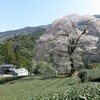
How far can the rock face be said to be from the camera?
34.9 meters

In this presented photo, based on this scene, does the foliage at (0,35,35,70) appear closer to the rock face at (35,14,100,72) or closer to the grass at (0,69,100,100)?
the rock face at (35,14,100,72)

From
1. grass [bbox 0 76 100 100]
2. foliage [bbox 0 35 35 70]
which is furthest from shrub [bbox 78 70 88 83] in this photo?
foliage [bbox 0 35 35 70]

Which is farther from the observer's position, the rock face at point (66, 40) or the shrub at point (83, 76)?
the rock face at point (66, 40)

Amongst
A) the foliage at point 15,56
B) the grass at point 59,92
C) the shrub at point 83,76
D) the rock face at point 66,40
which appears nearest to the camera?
the grass at point 59,92

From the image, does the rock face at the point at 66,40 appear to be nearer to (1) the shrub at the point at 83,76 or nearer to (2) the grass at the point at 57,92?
(2) the grass at the point at 57,92

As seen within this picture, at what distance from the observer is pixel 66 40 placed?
3438 centimetres

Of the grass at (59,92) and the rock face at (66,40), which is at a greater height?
the rock face at (66,40)

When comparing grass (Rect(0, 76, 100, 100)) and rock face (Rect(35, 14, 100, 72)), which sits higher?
rock face (Rect(35, 14, 100, 72))

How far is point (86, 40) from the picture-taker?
34.9 meters

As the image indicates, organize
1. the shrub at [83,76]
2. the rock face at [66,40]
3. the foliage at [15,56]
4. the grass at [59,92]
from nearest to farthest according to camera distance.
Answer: the grass at [59,92], the shrub at [83,76], the rock face at [66,40], the foliage at [15,56]

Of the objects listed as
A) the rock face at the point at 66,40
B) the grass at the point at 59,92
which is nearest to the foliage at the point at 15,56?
the rock face at the point at 66,40

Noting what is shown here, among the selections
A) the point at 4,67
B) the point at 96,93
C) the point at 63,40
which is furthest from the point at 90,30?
the point at 4,67

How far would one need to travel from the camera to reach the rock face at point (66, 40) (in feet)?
115

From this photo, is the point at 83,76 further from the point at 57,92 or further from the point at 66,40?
the point at 66,40
